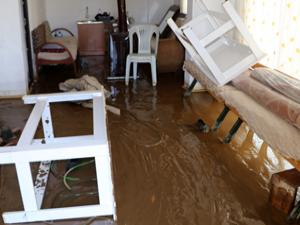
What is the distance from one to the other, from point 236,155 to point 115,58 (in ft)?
9.96

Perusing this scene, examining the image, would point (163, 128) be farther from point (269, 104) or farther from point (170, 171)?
point (269, 104)

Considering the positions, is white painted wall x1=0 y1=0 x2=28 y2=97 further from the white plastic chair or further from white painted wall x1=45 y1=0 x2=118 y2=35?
white painted wall x1=45 y1=0 x2=118 y2=35

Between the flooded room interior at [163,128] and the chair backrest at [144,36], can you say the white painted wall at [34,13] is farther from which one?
the chair backrest at [144,36]

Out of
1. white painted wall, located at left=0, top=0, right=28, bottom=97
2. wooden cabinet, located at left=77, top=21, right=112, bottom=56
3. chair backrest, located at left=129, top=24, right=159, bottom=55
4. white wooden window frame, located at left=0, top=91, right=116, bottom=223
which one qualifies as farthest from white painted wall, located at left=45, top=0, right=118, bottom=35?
white wooden window frame, located at left=0, top=91, right=116, bottom=223

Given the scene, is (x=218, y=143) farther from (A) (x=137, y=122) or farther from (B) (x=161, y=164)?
(A) (x=137, y=122)

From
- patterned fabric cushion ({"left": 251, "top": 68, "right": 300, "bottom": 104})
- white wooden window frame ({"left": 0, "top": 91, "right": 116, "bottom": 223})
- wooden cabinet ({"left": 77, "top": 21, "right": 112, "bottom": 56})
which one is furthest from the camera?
wooden cabinet ({"left": 77, "top": 21, "right": 112, "bottom": 56})

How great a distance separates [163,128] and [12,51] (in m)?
2.30

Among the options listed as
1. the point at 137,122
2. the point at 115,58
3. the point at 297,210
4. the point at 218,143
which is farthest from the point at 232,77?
the point at 115,58

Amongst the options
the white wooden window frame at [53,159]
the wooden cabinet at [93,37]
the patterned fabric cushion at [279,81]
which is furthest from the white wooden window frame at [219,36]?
the wooden cabinet at [93,37]

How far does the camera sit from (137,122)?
12.1ft

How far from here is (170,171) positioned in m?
2.75

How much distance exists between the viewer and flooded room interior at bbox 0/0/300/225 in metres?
2.18

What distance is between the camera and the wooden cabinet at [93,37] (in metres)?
6.94

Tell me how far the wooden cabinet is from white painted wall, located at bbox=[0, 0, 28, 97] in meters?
2.54
